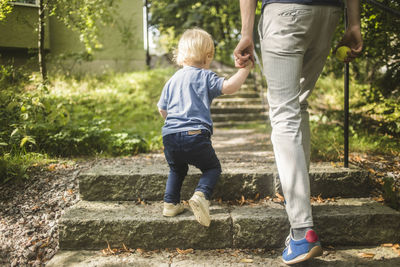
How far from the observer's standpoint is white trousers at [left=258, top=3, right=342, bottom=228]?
1657mm

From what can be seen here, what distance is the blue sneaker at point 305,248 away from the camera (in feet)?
5.32

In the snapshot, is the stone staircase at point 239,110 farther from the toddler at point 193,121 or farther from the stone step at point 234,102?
the toddler at point 193,121

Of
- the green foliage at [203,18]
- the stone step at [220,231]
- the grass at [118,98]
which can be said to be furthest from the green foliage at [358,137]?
the green foliage at [203,18]

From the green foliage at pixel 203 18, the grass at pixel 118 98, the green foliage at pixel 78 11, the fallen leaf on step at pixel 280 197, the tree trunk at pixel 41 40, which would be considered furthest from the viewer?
the green foliage at pixel 203 18

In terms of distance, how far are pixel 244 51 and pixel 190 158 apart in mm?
747

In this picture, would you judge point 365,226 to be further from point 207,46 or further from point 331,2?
point 207,46

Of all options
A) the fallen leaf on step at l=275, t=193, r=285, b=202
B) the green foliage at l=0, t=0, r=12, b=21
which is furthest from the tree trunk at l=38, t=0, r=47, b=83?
the fallen leaf on step at l=275, t=193, r=285, b=202

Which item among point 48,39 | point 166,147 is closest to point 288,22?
point 166,147

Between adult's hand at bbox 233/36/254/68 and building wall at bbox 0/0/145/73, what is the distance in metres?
3.22

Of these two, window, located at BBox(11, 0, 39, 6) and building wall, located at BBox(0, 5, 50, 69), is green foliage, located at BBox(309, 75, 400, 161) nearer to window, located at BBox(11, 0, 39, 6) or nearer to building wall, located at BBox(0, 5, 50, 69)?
building wall, located at BBox(0, 5, 50, 69)

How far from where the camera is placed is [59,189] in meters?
2.75

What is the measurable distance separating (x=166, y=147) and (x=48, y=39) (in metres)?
6.55

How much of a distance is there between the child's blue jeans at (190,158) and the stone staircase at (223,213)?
0.63ft

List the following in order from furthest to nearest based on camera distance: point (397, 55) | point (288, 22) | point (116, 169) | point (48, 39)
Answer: point (48, 39) < point (397, 55) < point (116, 169) < point (288, 22)
